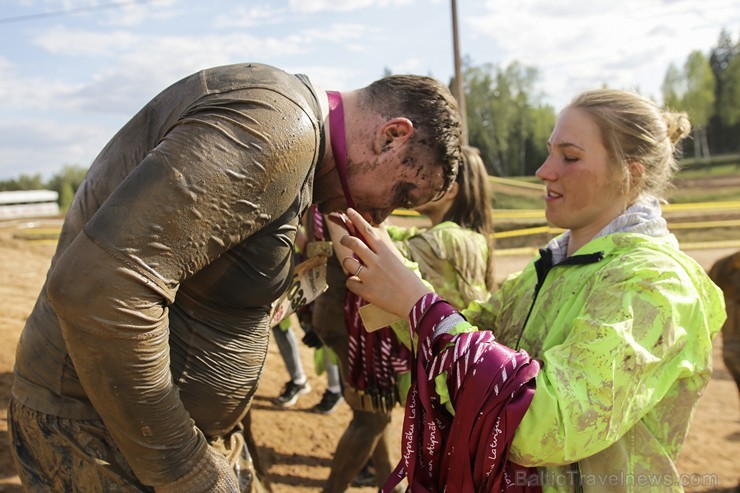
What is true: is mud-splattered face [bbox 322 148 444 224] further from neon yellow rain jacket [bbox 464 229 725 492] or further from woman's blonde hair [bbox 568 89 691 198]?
woman's blonde hair [bbox 568 89 691 198]

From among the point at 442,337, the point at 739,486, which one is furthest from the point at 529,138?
the point at 442,337

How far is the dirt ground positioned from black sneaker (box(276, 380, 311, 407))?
0.06m

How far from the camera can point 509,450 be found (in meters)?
1.43

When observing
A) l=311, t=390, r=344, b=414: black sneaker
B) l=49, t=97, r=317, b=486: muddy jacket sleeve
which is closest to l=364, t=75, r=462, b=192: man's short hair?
l=49, t=97, r=317, b=486: muddy jacket sleeve

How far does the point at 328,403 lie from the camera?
5.39 meters

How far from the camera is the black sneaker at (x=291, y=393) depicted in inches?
216

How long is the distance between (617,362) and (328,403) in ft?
13.8

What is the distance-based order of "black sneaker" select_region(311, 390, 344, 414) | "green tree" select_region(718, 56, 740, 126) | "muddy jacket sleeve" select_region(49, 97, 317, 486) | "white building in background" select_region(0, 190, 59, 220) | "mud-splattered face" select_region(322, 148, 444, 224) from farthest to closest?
"green tree" select_region(718, 56, 740, 126) → "white building in background" select_region(0, 190, 59, 220) → "black sneaker" select_region(311, 390, 344, 414) → "mud-splattered face" select_region(322, 148, 444, 224) → "muddy jacket sleeve" select_region(49, 97, 317, 486)

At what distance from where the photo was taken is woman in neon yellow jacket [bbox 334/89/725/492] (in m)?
1.42

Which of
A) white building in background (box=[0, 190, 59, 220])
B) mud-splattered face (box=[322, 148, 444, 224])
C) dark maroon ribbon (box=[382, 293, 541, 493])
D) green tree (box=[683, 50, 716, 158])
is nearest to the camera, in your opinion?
→ dark maroon ribbon (box=[382, 293, 541, 493])

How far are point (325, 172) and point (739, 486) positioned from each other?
13.3 ft

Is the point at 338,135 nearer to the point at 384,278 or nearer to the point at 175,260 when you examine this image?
the point at 384,278

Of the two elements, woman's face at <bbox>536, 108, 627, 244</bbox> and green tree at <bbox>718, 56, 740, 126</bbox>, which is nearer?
woman's face at <bbox>536, 108, 627, 244</bbox>

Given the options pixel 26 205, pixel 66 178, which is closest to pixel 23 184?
pixel 66 178
